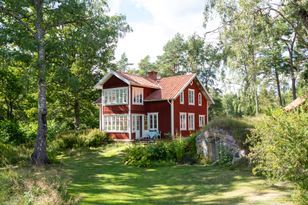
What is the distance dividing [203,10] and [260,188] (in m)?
11.0

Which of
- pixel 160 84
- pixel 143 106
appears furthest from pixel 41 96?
pixel 160 84

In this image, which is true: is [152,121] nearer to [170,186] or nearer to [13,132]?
[13,132]

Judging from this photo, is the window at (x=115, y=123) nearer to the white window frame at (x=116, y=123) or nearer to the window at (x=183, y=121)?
the white window frame at (x=116, y=123)

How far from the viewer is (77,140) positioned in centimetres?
2670

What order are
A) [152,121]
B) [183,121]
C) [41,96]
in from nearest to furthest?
[41,96] < [152,121] < [183,121]

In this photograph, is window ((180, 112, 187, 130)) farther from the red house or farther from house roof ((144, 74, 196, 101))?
house roof ((144, 74, 196, 101))

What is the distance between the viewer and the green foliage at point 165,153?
1856 centimetres

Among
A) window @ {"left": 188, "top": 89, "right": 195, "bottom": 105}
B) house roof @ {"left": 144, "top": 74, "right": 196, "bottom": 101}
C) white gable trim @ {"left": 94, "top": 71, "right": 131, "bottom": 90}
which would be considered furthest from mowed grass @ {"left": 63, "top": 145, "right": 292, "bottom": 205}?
window @ {"left": 188, "top": 89, "right": 195, "bottom": 105}

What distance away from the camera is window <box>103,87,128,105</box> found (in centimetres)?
3056

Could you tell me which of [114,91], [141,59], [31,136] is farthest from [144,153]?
[141,59]

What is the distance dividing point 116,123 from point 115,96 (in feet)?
8.15

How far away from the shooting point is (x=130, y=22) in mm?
20844

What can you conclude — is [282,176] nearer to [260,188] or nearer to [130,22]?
[260,188]

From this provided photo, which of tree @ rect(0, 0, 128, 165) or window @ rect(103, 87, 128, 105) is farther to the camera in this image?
window @ rect(103, 87, 128, 105)
